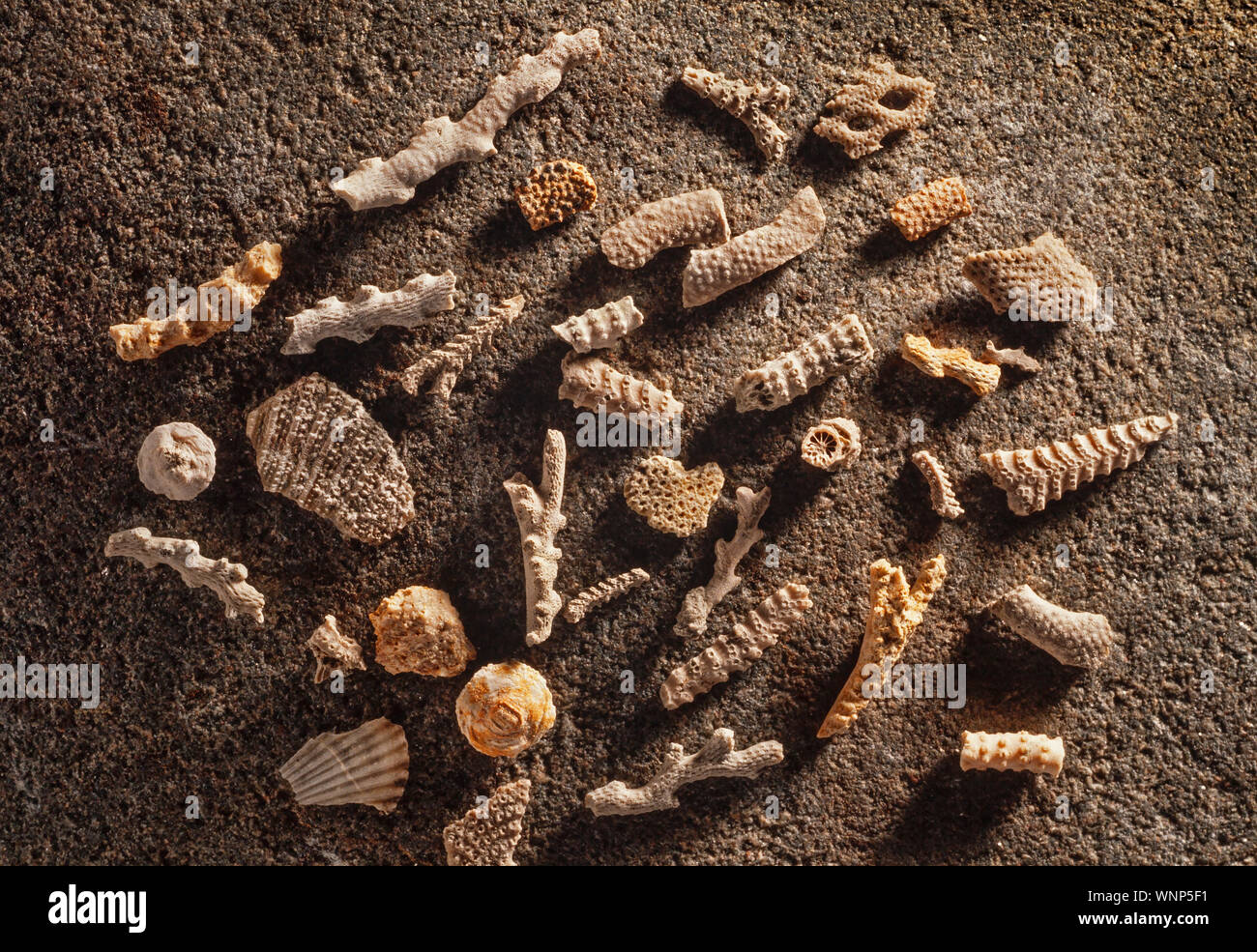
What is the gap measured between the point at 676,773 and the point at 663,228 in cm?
112

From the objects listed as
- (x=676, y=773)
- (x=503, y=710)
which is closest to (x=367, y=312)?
(x=503, y=710)

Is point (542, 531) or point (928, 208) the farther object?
point (928, 208)

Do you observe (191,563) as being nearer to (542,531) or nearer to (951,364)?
(542,531)

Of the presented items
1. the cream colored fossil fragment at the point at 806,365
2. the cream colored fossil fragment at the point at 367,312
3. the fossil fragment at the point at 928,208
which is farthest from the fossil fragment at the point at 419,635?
the fossil fragment at the point at 928,208

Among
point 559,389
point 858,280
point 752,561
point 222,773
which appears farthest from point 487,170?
point 222,773

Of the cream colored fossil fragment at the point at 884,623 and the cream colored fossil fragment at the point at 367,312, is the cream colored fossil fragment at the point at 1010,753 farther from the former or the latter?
the cream colored fossil fragment at the point at 367,312

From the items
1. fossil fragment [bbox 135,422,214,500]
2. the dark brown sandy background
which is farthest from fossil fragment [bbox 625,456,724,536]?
fossil fragment [bbox 135,422,214,500]

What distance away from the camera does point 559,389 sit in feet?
6.46

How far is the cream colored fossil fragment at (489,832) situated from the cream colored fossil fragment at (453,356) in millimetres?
831

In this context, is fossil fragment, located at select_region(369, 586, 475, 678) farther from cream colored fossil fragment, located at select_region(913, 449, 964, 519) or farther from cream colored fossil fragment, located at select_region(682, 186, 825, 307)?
cream colored fossil fragment, located at select_region(913, 449, 964, 519)

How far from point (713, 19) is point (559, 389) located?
2.90ft

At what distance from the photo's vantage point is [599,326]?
195cm

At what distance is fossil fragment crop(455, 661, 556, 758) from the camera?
1867 millimetres
